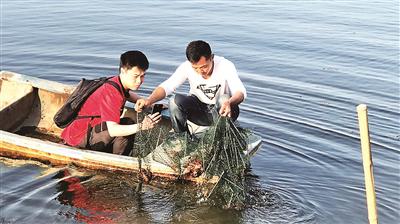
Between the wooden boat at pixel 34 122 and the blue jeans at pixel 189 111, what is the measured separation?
0.48 meters

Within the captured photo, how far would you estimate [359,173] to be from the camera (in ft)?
27.3

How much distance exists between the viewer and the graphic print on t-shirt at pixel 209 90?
7.83 meters

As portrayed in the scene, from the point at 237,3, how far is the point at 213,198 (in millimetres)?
13211

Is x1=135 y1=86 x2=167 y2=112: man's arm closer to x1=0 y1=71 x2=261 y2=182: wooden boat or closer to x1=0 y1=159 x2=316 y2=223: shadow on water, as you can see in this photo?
x1=0 y1=71 x2=261 y2=182: wooden boat

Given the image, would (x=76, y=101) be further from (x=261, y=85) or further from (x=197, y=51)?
(x=261, y=85)

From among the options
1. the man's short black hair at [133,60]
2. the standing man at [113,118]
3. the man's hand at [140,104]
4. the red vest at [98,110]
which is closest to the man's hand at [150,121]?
the standing man at [113,118]

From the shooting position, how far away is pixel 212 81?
25.6 ft

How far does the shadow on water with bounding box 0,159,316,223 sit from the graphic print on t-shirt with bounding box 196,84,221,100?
3.80 ft

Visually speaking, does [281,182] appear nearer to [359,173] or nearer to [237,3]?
[359,173]

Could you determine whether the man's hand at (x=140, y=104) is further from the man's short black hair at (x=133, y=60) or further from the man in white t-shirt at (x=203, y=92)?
the man's short black hair at (x=133, y=60)

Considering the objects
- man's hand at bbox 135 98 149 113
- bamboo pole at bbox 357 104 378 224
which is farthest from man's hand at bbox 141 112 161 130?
bamboo pole at bbox 357 104 378 224

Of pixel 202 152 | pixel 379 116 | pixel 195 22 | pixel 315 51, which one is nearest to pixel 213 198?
pixel 202 152

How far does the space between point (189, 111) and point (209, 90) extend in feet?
1.16

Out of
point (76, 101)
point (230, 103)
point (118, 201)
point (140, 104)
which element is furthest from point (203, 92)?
point (118, 201)
